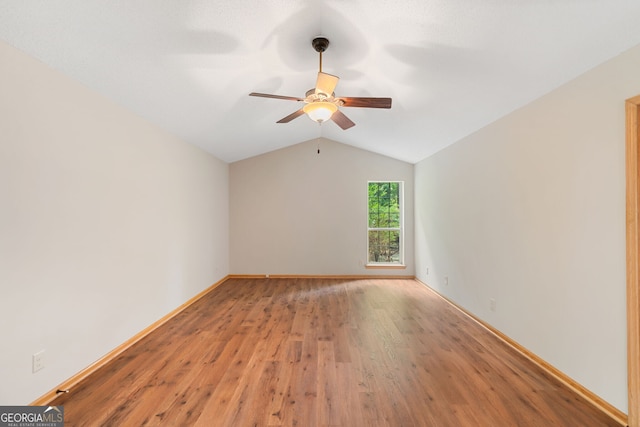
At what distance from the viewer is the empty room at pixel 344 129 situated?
5.71ft

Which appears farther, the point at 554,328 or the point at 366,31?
the point at 554,328

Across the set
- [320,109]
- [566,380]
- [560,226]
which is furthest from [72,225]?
[566,380]

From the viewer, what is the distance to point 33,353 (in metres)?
1.85

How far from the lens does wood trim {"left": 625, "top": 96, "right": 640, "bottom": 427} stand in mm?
1668

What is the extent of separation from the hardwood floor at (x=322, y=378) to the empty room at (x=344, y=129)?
0.06ft

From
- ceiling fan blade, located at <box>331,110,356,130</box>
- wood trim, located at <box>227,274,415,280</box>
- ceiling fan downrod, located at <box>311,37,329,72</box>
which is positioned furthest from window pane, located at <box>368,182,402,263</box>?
ceiling fan downrod, located at <box>311,37,329,72</box>

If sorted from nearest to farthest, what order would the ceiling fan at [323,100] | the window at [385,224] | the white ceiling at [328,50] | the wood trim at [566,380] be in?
the white ceiling at [328,50] < the wood trim at [566,380] < the ceiling fan at [323,100] < the window at [385,224]

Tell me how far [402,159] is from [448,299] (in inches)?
111

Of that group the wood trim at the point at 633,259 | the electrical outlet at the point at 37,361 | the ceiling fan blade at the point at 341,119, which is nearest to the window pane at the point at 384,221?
the ceiling fan blade at the point at 341,119

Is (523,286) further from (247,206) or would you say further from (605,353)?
(247,206)

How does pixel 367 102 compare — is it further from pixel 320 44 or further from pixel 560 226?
pixel 560 226

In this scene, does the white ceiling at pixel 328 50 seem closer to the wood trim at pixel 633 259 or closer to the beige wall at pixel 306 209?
the wood trim at pixel 633 259

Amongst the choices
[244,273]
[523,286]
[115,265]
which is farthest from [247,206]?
[523,286]

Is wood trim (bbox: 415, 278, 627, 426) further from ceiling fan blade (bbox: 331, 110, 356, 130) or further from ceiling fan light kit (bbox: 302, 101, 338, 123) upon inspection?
ceiling fan light kit (bbox: 302, 101, 338, 123)
